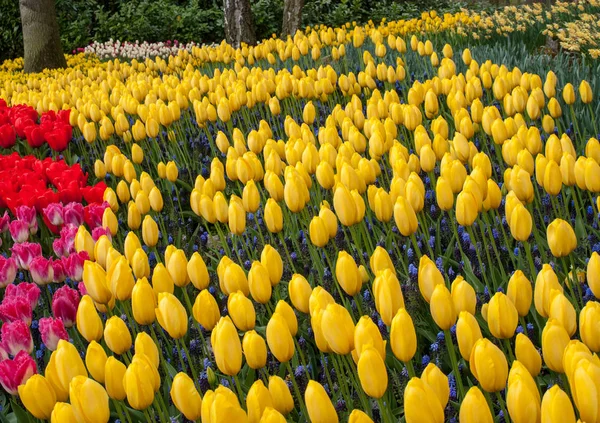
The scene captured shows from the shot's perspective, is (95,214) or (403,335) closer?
(403,335)

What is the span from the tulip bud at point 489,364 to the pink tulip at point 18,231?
2.55 metres

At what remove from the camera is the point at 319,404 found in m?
1.50

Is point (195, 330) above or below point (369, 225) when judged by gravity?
below

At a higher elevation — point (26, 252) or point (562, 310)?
point (562, 310)

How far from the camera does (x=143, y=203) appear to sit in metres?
3.37

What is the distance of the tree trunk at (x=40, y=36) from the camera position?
418 inches

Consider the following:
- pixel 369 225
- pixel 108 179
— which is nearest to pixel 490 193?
pixel 369 225

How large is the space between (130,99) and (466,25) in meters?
5.13

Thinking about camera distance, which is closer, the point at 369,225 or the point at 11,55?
the point at 369,225

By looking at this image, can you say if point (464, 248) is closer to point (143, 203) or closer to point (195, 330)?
point (195, 330)

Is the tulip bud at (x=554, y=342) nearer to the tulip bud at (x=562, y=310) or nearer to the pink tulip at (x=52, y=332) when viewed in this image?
the tulip bud at (x=562, y=310)

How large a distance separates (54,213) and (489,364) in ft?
8.67

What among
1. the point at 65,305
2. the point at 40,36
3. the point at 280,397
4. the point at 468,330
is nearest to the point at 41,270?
the point at 65,305

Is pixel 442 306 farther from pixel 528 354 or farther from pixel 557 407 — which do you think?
pixel 557 407
